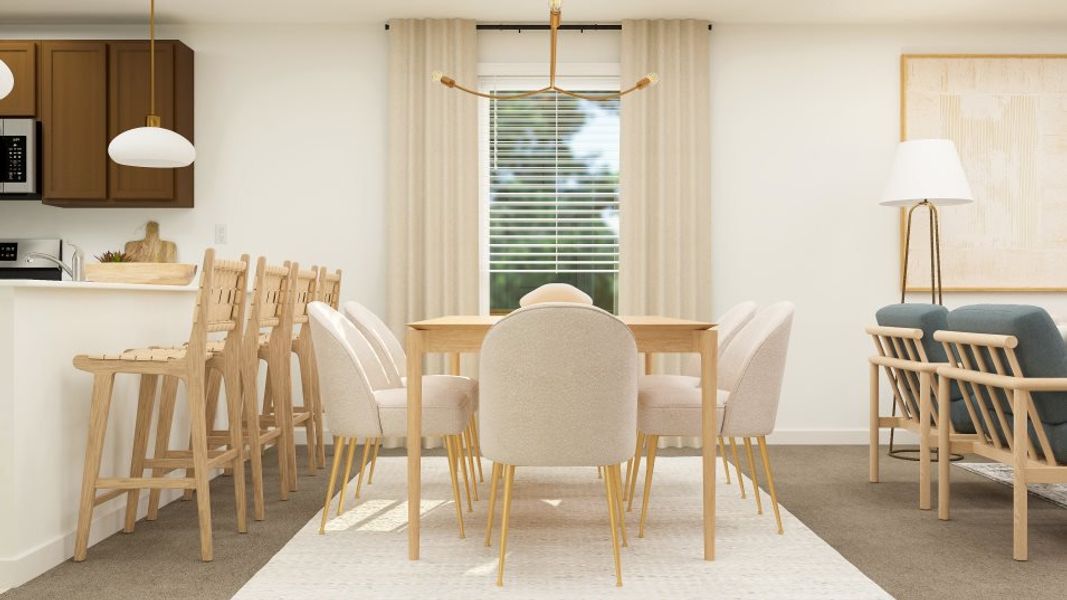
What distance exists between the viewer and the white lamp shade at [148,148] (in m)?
3.88

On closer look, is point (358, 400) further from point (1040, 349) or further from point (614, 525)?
point (1040, 349)

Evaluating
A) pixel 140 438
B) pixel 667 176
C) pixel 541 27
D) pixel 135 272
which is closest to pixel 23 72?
pixel 135 272

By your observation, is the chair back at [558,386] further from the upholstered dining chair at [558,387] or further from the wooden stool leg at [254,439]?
the wooden stool leg at [254,439]

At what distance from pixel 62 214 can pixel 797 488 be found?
4.87 m

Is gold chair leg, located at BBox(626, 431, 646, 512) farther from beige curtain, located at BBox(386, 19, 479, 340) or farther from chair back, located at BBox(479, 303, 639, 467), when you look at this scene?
beige curtain, located at BBox(386, 19, 479, 340)

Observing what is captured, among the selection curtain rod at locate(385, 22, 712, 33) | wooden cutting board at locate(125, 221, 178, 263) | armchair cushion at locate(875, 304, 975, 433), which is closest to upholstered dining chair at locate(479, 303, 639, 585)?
armchair cushion at locate(875, 304, 975, 433)

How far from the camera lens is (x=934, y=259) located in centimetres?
536

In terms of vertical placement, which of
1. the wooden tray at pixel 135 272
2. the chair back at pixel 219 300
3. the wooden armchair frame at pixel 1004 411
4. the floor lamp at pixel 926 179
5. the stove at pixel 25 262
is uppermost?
the floor lamp at pixel 926 179

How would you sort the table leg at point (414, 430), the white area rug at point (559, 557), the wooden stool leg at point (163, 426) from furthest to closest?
the wooden stool leg at point (163, 426) < the table leg at point (414, 430) < the white area rug at point (559, 557)

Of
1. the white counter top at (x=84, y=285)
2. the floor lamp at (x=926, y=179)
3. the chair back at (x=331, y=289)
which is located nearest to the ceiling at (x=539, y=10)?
the floor lamp at (x=926, y=179)

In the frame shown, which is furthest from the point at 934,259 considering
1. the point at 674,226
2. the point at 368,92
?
the point at 368,92

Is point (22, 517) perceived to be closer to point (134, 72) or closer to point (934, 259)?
point (134, 72)

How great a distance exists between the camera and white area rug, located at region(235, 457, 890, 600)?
250 centimetres

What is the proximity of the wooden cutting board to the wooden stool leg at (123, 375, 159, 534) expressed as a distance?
2.37 metres
